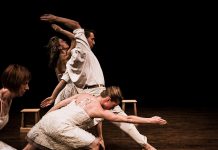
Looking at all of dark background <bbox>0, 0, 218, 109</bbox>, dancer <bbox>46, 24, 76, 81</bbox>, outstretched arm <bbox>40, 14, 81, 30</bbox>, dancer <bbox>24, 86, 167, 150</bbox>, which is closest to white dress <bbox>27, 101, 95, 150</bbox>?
dancer <bbox>24, 86, 167, 150</bbox>

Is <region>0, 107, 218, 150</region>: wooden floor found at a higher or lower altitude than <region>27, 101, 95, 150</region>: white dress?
lower

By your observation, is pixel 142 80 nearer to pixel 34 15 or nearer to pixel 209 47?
pixel 209 47

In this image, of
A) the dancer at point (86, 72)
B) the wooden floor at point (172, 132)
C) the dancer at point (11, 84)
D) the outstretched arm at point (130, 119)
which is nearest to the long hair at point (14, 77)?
the dancer at point (11, 84)

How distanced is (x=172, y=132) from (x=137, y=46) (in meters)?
3.70

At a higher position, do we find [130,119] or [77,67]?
[77,67]

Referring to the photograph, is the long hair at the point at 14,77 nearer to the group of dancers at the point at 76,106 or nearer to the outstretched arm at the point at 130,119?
the group of dancers at the point at 76,106

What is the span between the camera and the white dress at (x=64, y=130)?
3.07 m

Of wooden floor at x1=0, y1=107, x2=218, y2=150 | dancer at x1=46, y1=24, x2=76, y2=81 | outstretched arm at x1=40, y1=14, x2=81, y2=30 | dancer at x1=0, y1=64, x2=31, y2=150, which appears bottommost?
wooden floor at x1=0, y1=107, x2=218, y2=150

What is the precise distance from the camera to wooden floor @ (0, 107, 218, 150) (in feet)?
14.0

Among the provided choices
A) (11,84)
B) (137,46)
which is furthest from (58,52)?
(137,46)

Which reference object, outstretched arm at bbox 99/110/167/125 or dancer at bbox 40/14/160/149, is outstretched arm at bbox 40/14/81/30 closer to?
dancer at bbox 40/14/160/149

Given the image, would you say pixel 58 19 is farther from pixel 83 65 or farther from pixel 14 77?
pixel 14 77

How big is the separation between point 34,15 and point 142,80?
2.85 meters

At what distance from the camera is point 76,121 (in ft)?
10.3
